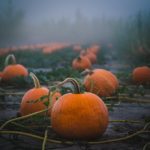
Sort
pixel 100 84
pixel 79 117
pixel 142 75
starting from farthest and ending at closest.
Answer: pixel 142 75 < pixel 100 84 < pixel 79 117

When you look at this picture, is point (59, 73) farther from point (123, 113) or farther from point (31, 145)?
point (31, 145)

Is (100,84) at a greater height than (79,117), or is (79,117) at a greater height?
(79,117)

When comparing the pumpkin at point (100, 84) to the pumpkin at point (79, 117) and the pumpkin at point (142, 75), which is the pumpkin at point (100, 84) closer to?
the pumpkin at point (142, 75)

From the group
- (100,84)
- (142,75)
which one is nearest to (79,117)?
(100,84)

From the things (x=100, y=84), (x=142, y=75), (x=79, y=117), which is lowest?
(x=142, y=75)

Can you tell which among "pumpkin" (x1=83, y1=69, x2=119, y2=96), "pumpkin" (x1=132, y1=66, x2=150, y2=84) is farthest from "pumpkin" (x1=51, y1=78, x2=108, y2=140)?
"pumpkin" (x1=132, y1=66, x2=150, y2=84)

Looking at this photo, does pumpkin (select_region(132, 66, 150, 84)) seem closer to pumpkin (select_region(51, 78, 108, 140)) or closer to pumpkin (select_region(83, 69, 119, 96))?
pumpkin (select_region(83, 69, 119, 96))

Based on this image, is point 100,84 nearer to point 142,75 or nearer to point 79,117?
point 142,75

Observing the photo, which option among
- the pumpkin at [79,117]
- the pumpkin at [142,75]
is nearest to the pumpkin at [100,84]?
the pumpkin at [142,75]
